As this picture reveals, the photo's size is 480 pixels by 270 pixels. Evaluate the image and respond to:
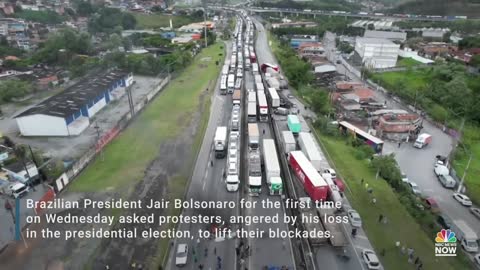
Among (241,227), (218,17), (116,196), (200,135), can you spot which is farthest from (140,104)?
(218,17)

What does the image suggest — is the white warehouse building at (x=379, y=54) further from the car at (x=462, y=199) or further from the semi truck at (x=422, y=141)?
the car at (x=462, y=199)

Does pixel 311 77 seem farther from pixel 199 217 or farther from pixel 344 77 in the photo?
pixel 199 217

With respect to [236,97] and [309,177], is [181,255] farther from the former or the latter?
[236,97]

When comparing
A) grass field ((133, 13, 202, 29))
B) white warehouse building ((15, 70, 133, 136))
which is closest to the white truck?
white warehouse building ((15, 70, 133, 136))

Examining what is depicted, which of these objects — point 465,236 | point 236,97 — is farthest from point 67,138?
point 465,236

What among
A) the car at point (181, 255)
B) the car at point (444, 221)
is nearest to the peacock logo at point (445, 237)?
the car at point (444, 221)

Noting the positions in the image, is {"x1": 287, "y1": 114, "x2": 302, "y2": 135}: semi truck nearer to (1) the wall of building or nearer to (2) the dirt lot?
(2) the dirt lot

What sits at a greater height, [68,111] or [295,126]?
[68,111]
